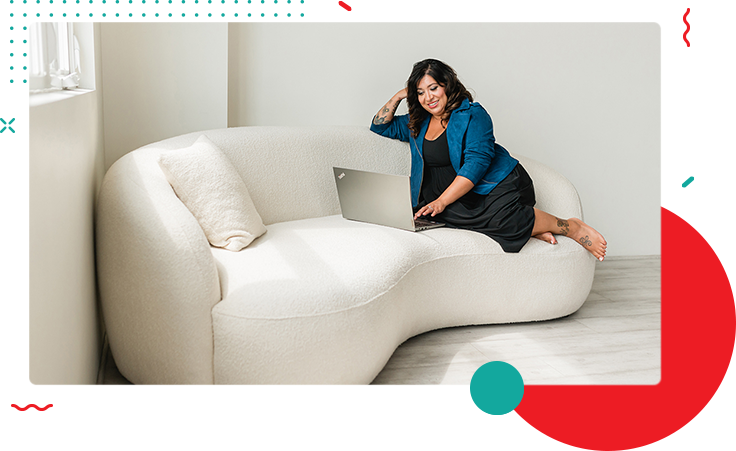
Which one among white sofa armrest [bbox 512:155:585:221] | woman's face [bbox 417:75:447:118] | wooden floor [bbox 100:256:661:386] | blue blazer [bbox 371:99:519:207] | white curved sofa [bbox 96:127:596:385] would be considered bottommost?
wooden floor [bbox 100:256:661:386]

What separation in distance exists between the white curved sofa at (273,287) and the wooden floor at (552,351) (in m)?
0.09

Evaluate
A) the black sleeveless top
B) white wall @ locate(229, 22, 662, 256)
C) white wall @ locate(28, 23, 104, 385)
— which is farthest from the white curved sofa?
white wall @ locate(229, 22, 662, 256)

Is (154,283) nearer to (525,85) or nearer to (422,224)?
(422,224)

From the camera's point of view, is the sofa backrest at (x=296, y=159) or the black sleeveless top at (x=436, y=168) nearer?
the sofa backrest at (x=296, y=159)

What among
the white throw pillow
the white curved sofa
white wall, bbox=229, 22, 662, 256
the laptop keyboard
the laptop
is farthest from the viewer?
white wall, bbox=229, 22, 662, 256

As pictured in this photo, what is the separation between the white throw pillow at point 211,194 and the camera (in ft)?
6.92

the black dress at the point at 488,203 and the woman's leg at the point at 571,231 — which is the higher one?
the black dress at the point at 488,203

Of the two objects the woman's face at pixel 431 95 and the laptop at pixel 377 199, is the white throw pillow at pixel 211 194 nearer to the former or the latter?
the laptop at pixel 377 199

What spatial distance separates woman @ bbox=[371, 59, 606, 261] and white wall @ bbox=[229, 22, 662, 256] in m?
0.65

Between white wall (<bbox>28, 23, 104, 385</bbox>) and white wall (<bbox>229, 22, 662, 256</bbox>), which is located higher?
white wall (<bbox>229, 22, 662, 256</bbox>)

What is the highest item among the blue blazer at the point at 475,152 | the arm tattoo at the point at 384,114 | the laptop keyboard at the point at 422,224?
the arm tattoo at the point at 384,114

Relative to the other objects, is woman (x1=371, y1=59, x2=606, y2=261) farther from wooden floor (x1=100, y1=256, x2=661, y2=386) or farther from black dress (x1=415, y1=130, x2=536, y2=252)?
wooden floor (x1=100, y1=256, x2=661, y2=386)

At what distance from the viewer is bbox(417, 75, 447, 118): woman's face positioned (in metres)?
2.83

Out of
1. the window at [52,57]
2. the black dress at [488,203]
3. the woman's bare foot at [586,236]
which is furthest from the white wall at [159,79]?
the woman's bare foot at [586,236]
